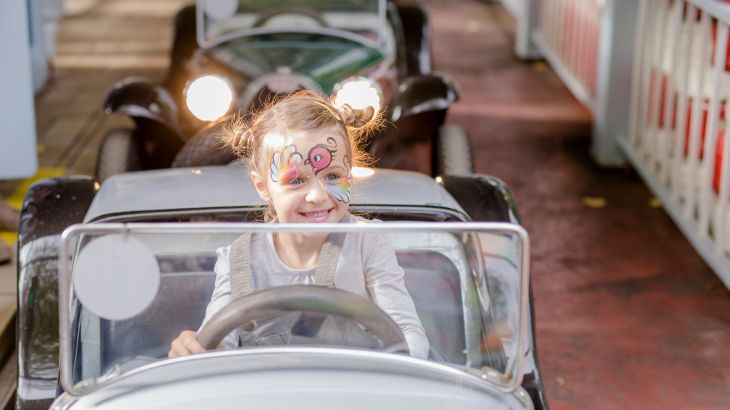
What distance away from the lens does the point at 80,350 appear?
85.2 inches

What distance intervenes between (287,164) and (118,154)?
2414mm

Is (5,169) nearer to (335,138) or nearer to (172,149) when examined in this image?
(172,149)

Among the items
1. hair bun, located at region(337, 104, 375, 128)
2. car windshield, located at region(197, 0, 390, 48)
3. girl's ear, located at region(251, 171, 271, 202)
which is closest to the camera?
girl's ear, located at region(251, 171, 271, 202)

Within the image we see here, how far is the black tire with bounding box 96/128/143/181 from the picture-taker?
172 inches

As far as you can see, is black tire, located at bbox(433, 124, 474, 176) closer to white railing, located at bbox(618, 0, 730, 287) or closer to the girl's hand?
white railing, located at bbox(618, 0, 730, 287)

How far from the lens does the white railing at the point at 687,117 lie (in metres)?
4.63

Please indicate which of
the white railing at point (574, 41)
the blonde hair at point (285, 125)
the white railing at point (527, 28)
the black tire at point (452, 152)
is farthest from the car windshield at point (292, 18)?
the white railing at point (527, 28)

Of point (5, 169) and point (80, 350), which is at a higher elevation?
point (80, 350)

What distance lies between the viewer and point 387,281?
2.20m

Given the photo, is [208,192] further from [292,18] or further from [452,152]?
[292,18]

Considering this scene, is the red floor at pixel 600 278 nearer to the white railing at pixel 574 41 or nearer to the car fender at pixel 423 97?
the white railing at pixel 574 41

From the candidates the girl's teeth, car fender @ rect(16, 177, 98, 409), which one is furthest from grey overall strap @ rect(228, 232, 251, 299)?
car fender @ rect(16, 177, 98, 409)

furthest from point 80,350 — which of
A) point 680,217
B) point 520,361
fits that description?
point 680,217

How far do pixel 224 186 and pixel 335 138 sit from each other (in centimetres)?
61
